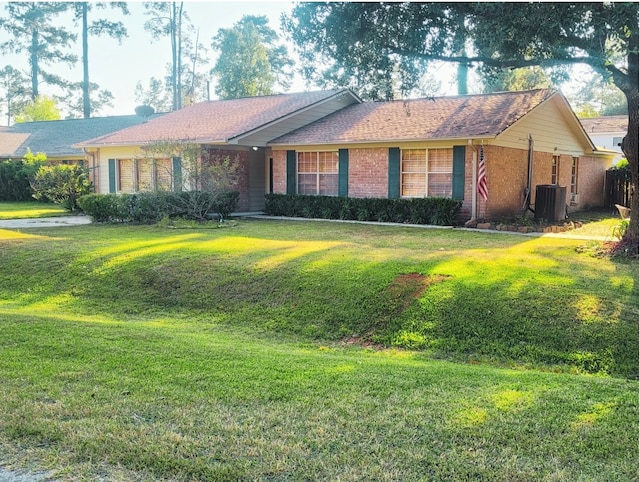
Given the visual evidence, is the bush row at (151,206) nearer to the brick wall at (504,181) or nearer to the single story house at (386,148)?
the single story house at (386,148)

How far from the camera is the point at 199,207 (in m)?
18.3

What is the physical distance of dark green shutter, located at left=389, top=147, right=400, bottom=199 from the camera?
61.8 feet

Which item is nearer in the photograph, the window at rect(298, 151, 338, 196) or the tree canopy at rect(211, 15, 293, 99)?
the window at rect(298, 151, 338, 196)

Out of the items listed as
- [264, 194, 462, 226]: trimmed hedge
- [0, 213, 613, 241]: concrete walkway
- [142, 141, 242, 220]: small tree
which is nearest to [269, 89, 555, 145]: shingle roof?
[264, 194, 462, 226]: trimmed hedge

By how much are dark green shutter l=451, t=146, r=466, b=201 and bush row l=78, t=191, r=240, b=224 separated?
6.80 metres

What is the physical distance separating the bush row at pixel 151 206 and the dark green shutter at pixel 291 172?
300 centimetres

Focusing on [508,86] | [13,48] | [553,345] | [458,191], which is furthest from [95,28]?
[553,345]

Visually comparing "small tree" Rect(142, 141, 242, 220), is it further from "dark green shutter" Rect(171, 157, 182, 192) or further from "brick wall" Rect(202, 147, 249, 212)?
A: "brick wall" Rect(202, 147, 249, 212)

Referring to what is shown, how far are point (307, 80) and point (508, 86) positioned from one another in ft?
77.1

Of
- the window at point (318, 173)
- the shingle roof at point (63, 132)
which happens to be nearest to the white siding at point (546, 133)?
the window at point (318, 173)

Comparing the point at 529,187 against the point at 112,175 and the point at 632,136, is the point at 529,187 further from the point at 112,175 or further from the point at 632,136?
the point at 112,175

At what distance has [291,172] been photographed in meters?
21.2

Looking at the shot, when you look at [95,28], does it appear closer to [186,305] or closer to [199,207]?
[199,207]

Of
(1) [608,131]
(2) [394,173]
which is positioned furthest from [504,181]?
(1) [608,131]
